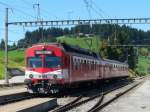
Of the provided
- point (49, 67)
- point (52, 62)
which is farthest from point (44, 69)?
point (52, 62)

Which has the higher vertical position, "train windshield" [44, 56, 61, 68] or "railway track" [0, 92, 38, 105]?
"train windshield" [44, 56, 61, 68]

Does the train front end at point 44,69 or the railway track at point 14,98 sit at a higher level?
the train front end at point 44,69

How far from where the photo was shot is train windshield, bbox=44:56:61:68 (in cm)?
3003

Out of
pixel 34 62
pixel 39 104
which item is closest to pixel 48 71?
pixel 34 62

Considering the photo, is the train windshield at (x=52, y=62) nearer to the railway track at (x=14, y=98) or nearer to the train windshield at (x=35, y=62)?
the train windshield at (x=35, y=62)

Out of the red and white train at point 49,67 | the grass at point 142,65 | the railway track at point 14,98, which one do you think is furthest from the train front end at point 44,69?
the grass at point 142,65

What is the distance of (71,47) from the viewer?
3319 cm

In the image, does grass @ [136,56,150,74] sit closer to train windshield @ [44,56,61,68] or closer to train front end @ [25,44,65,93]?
train front end @ [25,44,65,93]

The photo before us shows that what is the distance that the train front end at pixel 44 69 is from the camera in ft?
97.5

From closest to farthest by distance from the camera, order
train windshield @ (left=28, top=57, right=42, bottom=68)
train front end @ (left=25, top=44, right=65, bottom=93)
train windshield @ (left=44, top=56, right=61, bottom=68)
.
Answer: train front end @ (left=25, top=44, right=65, bottom=93)
train windshield @ (left=44, top=56, right=61, bottom=68)
train windshield @ (left=28, top=57, right=42, bottom=68)

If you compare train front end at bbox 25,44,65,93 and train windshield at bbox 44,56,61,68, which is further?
train windshield at bbox 44,56,61,68

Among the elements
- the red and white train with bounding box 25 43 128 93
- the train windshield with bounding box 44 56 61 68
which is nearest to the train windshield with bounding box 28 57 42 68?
the red and white train with bounding box 25 43 128 93

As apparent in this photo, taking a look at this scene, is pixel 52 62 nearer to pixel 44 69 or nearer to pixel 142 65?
pixel 44 69

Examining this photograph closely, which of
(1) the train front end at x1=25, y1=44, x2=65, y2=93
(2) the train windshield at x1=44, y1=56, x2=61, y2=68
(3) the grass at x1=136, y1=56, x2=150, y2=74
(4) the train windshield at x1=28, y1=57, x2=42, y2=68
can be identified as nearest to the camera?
(1) the train front end at x1=25, y1=44, x2=65, y2=93
